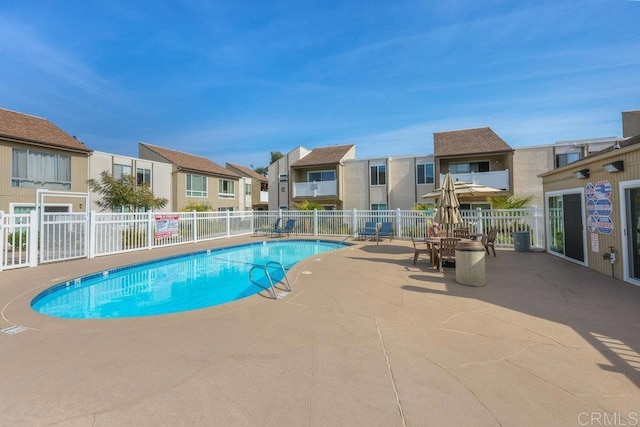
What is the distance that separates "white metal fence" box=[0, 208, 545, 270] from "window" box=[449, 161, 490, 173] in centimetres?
1006

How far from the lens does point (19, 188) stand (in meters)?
16.8

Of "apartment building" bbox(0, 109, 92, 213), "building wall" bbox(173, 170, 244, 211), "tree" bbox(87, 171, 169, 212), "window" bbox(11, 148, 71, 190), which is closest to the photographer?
"apartment building" bbox(0, 109, 92, 213)

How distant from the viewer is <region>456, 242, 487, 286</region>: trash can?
6281 mm

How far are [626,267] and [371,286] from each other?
566 cm

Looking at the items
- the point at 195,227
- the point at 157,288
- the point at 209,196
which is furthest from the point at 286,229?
the point at 209,196

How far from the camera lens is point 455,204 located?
28.8 feet

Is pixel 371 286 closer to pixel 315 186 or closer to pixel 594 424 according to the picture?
pixel 594 424

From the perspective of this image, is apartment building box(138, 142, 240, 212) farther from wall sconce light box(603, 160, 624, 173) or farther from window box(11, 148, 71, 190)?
wall sconce light box(603, 160, 624, 173)

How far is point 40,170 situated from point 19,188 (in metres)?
1.54

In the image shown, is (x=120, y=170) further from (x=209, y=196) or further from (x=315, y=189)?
(x=315, y=189)

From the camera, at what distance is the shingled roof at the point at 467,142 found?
822 inches

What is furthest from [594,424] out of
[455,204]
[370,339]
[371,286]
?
[455,204]

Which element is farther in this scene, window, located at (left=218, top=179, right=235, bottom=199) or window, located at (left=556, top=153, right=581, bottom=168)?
window, located at (left=218, top=179, right=235, bottom=199)

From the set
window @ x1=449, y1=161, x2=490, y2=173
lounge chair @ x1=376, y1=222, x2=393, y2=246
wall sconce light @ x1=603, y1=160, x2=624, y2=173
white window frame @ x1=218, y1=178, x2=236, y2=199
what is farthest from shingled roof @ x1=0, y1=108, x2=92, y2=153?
window @ x1=449, y1=161, x2=490, y2=173
